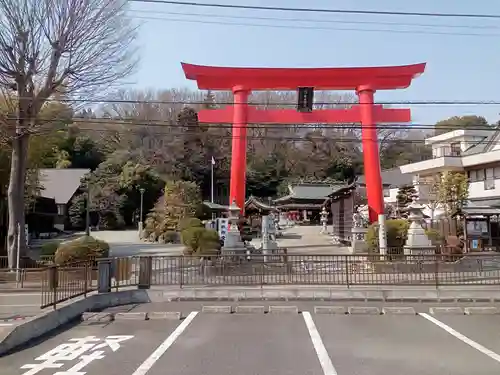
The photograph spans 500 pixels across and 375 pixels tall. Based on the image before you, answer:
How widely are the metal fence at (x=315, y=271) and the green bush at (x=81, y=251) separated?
11.2 ft

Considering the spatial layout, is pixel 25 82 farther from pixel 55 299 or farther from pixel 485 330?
pixel 485 330

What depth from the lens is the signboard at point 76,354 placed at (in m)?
6.23

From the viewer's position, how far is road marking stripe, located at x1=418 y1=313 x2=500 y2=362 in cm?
696

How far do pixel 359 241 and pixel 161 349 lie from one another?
17.3 metres

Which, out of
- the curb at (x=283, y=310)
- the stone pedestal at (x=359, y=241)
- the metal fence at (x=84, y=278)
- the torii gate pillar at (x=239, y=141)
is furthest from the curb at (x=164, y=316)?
the torii gate pillar at (x=239, y=141)

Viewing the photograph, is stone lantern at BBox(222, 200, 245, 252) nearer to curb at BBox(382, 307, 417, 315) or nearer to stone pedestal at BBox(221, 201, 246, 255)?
stone pedestal at BBox(221, 201, 246, 255)

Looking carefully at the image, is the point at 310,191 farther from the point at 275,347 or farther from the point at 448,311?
the point at 275,347

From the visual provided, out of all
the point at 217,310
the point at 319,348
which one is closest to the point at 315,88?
the point at 217,310

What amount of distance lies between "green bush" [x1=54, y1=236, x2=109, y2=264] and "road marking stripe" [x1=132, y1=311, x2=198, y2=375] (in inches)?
286

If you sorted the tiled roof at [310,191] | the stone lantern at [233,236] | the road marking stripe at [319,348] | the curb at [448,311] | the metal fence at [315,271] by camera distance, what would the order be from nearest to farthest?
the road marking stripe at [319,348] → the curb at [448,311] → the metal fence at [315,271] → the stone lantern at [233,236] → the tiled roof at [310,191]

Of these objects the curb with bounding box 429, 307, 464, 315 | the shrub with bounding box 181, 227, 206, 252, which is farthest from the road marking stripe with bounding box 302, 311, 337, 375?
the shrub with bounding box 181, 227, 206, 252

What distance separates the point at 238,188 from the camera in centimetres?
2444

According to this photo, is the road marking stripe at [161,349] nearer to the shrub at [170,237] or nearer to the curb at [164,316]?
the curb at [164,316]

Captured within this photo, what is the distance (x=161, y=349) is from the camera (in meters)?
7.31
